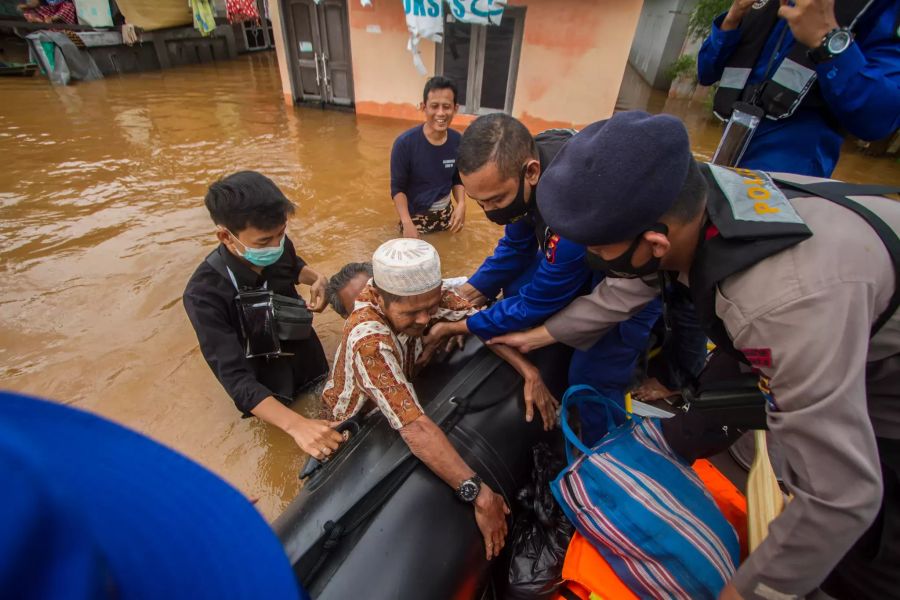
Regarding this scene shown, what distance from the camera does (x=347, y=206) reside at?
17.8ft

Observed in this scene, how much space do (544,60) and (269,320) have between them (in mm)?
6825

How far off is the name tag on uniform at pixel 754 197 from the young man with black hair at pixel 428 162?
3124 mm

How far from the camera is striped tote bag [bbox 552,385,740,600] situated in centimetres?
124

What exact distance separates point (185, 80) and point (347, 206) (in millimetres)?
9518

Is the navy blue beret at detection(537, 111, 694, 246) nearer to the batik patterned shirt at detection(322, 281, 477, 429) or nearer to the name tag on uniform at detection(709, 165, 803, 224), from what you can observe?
the name tag on uniform at detection(709, 165, 803, 224)

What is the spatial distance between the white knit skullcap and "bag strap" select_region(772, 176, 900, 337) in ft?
3.64

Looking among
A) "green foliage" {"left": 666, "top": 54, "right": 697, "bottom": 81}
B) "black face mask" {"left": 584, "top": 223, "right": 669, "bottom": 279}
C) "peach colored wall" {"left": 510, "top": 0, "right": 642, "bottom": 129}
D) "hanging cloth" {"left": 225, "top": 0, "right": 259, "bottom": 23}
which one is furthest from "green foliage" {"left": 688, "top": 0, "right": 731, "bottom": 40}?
"hanging cloth" {"left": 225, "top": 0, "right": 259, "bottom": 23}

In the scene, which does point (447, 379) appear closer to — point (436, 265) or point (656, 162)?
point (436, 265)

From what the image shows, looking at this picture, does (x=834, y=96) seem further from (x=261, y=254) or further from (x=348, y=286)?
(x=261, y=254)

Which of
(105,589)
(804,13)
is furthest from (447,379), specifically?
(804,13)

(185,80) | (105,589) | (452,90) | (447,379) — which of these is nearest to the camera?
(105,589)

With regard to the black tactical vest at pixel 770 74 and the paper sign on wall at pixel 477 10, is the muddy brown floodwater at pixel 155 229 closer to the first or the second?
the paper sign on wall at pixel 477 10

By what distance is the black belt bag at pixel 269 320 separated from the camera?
7.10 ft

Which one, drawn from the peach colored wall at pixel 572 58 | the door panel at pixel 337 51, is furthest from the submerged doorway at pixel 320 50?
the peach colored wall at pixel 572 58
